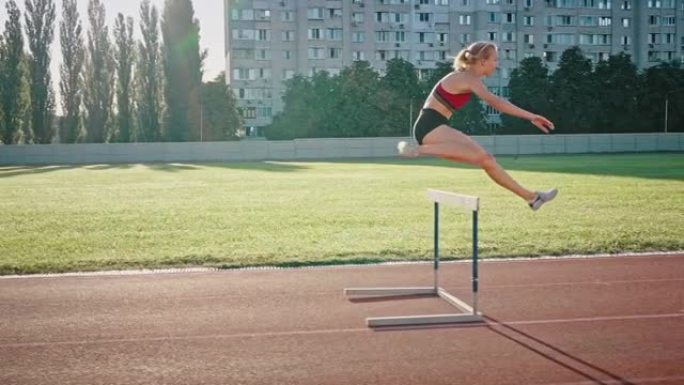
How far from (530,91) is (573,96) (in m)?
4.11

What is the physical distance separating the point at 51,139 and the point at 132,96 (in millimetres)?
8865

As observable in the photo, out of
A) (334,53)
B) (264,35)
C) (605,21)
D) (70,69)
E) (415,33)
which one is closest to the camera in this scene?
(70,69)

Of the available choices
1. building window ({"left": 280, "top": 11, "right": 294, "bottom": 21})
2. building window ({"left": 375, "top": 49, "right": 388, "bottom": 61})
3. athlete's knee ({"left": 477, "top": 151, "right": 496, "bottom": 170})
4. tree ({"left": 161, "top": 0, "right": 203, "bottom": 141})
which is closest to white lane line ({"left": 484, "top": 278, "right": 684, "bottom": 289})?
athlete's knee ({"left": 477, "top": 151, "right": 496, "bottom": 170})

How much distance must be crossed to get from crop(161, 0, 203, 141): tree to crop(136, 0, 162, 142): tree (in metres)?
1.79

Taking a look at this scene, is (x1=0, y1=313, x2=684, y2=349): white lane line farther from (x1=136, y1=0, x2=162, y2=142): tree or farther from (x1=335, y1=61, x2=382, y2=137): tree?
(x1=136, y1=0, x2=162, y2=142): tree

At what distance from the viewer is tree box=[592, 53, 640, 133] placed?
64.1 meters

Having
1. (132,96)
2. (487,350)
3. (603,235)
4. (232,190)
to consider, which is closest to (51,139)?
(132,96)

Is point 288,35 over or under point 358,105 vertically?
over

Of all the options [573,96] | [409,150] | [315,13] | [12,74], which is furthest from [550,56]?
[409,150]

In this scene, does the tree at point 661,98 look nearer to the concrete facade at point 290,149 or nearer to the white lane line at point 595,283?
the concrete facade at point 290,149

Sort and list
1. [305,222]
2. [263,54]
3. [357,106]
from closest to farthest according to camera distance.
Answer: [305,222]
[357,106]
[263,54]

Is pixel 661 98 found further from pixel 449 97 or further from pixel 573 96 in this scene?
pixel 449 97

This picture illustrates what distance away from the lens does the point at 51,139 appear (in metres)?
60.7

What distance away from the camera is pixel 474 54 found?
702 cm
